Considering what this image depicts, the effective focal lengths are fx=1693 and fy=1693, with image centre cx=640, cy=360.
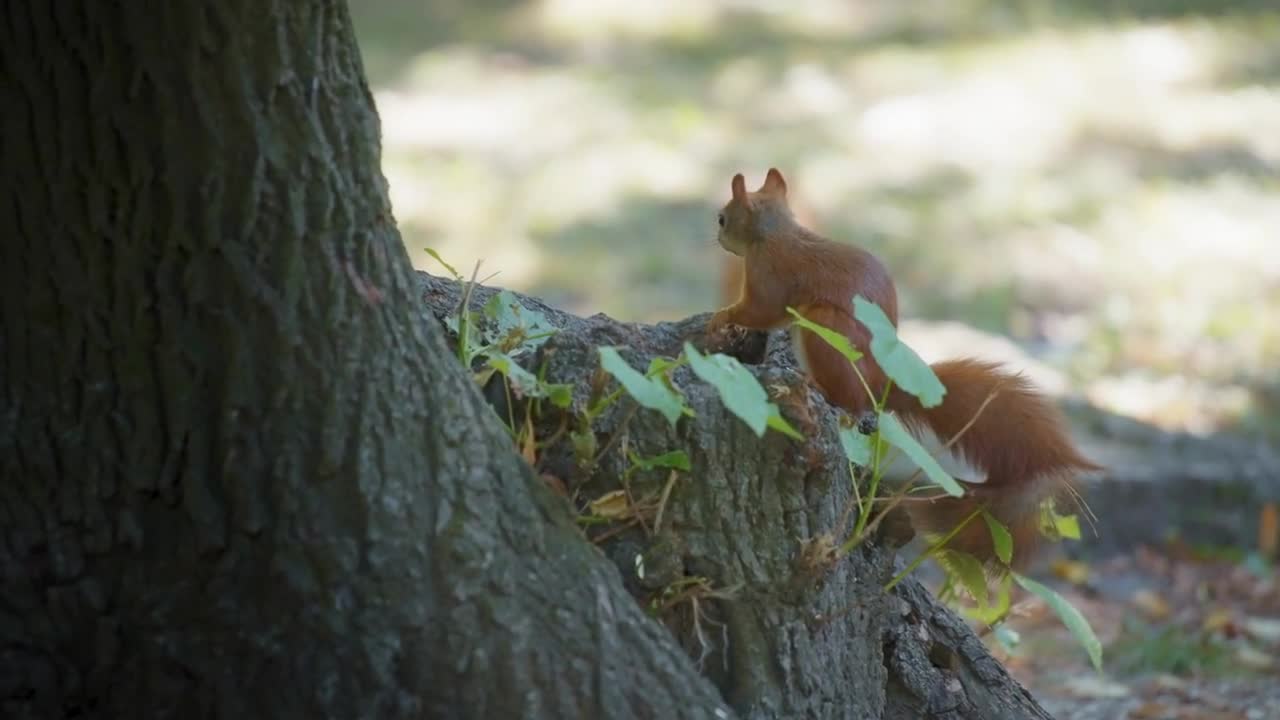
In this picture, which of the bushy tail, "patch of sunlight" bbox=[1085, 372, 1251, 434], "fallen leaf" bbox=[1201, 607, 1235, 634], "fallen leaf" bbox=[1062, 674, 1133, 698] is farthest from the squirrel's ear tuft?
"patch of sunlight" bbox=[1085, 372, 1251, 434]

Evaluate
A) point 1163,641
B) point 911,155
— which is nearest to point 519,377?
point 1163,641

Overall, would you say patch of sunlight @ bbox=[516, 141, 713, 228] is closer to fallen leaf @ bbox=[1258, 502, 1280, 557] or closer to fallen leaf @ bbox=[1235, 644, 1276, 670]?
fallen leaf @ bbox=[1258, 502, 1280, 557]

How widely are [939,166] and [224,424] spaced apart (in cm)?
547

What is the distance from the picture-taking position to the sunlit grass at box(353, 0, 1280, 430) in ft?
17.9

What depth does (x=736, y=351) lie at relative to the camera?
2137 mm

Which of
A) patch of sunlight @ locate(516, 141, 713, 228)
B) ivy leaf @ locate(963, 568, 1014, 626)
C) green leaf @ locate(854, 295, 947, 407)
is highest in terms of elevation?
green leaf @ locate(854, 295, 947, 407)

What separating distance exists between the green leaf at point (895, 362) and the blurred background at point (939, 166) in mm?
1865

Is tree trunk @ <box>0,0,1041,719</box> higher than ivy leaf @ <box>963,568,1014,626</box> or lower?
higher

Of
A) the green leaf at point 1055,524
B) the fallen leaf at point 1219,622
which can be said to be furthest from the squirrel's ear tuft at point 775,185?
the fallen leaf at point 1219,622

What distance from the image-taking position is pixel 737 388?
1537 mm

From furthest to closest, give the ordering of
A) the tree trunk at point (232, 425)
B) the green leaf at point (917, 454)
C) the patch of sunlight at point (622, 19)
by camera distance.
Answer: the patch of sunlight at point (622, 19) < the green leaf at point (917, 454) < the tree trunk at point (232, 425)

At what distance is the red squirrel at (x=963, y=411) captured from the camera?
7.07 ft

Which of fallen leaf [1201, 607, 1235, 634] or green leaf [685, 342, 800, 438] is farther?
fallen leaf [1201, 607, 1235, 634]

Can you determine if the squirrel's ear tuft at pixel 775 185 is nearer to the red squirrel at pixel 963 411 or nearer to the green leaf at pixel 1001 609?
the red squirrel at pixel 963 411
